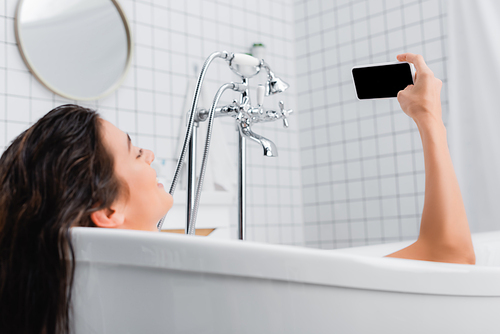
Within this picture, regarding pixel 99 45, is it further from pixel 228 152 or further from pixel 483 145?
pixel 483 145

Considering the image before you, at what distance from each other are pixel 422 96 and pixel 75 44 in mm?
1560

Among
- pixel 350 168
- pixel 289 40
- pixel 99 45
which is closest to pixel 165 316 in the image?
pixel 99 45

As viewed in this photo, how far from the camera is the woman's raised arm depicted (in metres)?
0.91

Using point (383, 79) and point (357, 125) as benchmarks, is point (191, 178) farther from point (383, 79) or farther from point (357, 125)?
point (357, 125)

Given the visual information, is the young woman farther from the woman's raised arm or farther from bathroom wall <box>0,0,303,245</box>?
bathroom wall <box>0,0,303,245</box>

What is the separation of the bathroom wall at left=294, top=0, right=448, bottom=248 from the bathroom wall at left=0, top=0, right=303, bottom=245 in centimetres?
10

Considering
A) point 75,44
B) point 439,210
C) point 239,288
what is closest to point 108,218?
point 239,288

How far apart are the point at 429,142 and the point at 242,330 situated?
508mm

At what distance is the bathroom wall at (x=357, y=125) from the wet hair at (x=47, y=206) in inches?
78.6

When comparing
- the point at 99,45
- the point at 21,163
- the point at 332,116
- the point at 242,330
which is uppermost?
the point at 99,45

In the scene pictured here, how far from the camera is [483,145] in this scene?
7.26ft

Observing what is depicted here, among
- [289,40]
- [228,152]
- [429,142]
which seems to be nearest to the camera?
[429,142]

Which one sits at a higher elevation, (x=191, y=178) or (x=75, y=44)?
(x=75, y=44)

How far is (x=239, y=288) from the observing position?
67 cm
